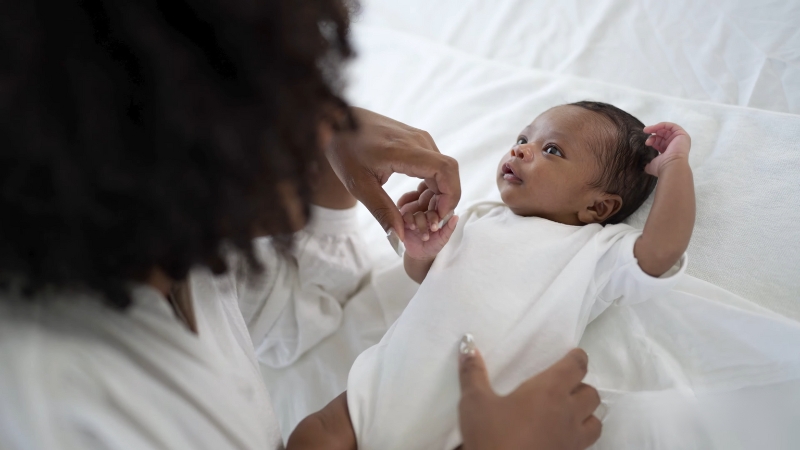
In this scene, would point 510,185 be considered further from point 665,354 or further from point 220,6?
point 220,6

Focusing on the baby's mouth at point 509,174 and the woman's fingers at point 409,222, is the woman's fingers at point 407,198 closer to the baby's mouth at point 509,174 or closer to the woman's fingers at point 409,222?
the woman's fingers at point 409,222

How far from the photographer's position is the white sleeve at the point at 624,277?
2.87ft

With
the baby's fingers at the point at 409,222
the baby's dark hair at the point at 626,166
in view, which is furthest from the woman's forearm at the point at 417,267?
the baby's dark hair at the point at 626,166

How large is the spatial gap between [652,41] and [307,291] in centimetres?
105

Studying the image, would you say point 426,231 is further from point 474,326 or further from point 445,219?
→ point 474,326

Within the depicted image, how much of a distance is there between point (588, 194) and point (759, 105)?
49 centimetres

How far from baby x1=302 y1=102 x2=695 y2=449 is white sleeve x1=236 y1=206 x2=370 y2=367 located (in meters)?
0.13

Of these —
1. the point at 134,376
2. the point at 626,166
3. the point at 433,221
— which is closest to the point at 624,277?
the point at 626,166

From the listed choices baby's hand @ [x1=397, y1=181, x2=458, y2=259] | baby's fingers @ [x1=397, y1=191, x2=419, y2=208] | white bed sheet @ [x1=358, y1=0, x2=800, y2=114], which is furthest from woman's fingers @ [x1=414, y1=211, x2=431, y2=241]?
white bed sheet @ [x1=358, y1=0, x2=800, y2=114]

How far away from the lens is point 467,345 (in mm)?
826

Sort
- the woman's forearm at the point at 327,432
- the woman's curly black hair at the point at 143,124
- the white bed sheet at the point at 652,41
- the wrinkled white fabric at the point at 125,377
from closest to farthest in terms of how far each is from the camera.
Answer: the woman's curly black hair at the point at 143,124, the wrinkled white fabric at the point at 125,377, the woman's forearm at the point at 327,432, the white bed sheet at the point at 652,41

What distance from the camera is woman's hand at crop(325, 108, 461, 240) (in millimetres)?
844

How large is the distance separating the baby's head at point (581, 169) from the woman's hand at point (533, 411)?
32 cm

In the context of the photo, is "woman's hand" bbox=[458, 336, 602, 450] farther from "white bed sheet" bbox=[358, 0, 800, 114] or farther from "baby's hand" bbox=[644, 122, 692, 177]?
"white bed sheet" bbox=[358, 0, 800, 114]
